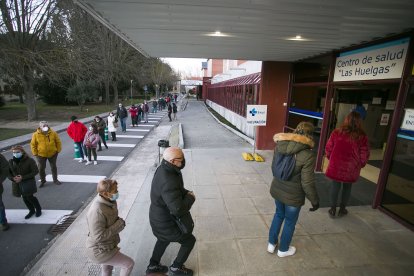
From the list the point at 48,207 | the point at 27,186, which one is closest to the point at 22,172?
the point at 27,186

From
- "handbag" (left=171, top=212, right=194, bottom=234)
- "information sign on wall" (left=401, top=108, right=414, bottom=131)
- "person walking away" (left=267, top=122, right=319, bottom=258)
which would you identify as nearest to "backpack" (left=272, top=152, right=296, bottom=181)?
"person walking away" (left=267, top=122, right=319, bottom=258)

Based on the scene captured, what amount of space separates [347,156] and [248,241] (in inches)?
87.8

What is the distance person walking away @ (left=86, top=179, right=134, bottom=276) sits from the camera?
242cm

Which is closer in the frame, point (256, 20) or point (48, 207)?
point (256, 20)

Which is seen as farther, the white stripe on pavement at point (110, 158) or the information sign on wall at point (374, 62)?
the white stripe on pavement at point (110, 158)

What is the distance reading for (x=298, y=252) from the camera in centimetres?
353

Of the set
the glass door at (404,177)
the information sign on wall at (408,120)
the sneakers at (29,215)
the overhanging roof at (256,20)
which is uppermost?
the overhanging roof at (256,20)

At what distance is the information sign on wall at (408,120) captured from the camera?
13.5 ft

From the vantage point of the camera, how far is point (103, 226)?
2.46 m

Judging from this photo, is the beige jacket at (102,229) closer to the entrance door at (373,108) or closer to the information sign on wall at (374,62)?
the information sign on wall at (374,62)

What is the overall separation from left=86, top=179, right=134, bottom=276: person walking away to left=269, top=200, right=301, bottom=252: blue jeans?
2037 millimetres

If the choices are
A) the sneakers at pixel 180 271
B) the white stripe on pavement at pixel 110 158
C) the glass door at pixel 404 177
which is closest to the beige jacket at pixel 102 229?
the sneakers at pixel 180 271

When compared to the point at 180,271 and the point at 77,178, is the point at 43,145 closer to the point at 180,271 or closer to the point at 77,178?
the point at 77,178

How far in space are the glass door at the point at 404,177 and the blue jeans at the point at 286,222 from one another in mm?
2726
